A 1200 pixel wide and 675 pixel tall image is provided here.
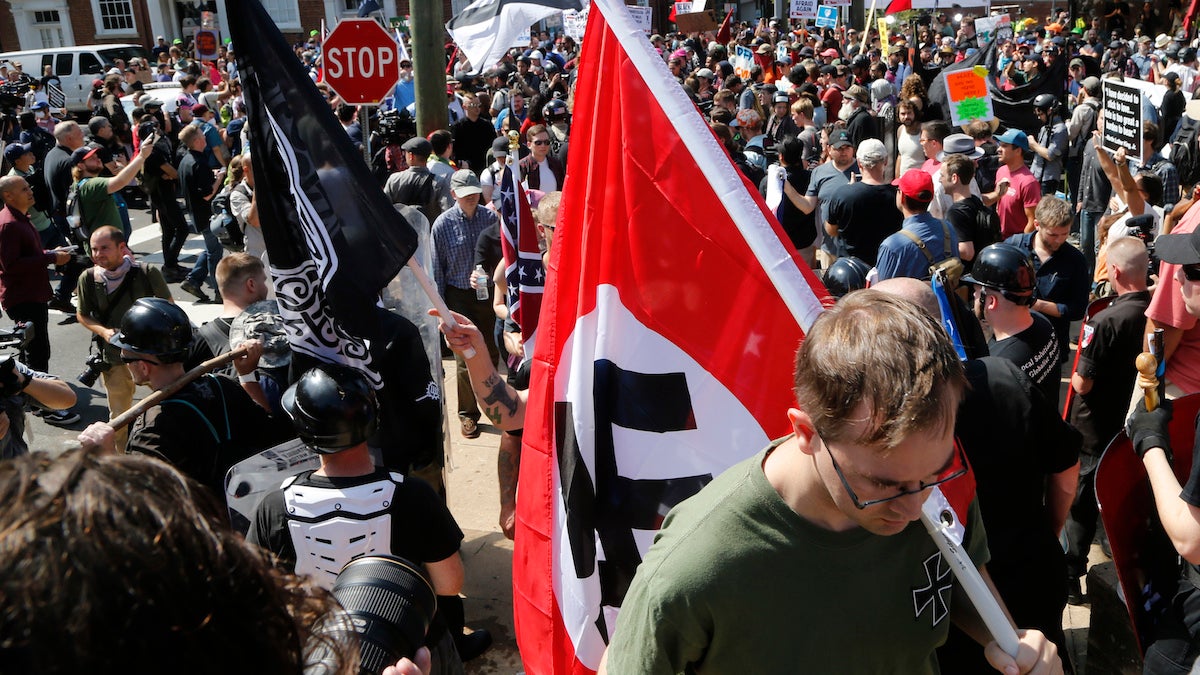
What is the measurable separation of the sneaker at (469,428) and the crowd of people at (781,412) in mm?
16

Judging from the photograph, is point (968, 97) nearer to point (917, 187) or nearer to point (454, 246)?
point (917, 187)

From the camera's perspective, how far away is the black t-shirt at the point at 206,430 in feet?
11.5

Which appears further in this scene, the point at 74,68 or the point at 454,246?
the point at 74,68

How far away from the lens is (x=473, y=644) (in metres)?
4.44

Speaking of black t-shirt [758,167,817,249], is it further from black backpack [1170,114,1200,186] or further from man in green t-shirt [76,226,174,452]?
man in green t-shirt [76,226,174,452]

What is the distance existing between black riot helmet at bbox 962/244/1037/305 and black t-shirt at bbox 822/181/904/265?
298 cm

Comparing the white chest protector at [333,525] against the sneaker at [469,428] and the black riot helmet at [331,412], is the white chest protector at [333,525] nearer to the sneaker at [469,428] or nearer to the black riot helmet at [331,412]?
the black riot helmet at [331,412]

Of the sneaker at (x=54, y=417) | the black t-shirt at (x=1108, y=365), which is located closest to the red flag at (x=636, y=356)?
the black t-shirt at (x=1108, y=365)

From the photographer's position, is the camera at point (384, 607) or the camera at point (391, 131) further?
the camera at point (391, 131)

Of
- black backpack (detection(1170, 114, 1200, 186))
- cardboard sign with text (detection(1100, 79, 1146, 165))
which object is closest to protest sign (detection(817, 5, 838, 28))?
black backpack (detection(1170, 114, 1200, 186))

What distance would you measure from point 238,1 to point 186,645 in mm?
3023

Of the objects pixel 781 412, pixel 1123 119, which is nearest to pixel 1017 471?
pixel 781 412

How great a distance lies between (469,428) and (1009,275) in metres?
3.95

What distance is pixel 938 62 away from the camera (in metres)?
20.7
